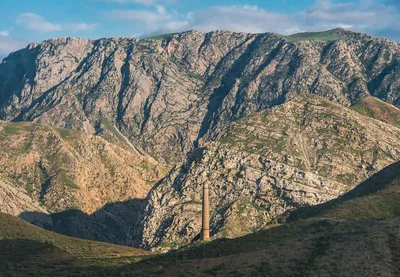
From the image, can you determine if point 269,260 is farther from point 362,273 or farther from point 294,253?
point 362,273

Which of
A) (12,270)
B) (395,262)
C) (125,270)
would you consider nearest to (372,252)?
(395,262)

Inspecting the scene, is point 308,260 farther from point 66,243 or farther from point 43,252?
point 66,243

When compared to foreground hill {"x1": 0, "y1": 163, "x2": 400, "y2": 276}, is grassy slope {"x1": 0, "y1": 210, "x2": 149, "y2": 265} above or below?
below

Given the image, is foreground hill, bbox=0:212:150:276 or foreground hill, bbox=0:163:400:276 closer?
foreground hill, bbox=0:163:400:276

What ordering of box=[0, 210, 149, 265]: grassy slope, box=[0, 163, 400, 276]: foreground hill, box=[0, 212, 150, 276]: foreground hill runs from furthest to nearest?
box=[0, 210, 149, 265]: grassy slope → box=[0, 212, 150, 276]: foreground hill → box=[0, 163, 400, 276]: foreground hill

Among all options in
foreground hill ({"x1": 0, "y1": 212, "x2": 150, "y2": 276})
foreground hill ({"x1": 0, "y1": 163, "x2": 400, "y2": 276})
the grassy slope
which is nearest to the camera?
foreground hill ({"x1": 0, "y1": 163, "x2": 400, "y2": 276})

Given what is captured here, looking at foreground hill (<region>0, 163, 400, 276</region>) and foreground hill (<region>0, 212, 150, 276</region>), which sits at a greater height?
foreground hill (<region>0, 163, 400, 276</region>)

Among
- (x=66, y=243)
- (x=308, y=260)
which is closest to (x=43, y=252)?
(x=66, y=243)

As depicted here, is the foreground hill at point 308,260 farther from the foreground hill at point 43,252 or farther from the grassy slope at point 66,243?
the grassy slope at point 66,243

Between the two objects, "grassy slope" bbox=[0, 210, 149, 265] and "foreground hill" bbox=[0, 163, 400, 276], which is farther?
"grassy slope" bbox=[0, 210, 149, 265]

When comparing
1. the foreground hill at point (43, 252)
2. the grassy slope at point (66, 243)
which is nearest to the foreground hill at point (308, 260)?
the foreground hill at point (43, 252)

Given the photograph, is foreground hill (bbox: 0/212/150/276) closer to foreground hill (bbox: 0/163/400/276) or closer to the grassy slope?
the grassy slope

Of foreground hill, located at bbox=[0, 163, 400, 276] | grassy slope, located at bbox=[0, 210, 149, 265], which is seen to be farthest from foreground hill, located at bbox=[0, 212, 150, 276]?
foreground hill, located at bbox=[0, 163, 400, 276]

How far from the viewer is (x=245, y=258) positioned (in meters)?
107
